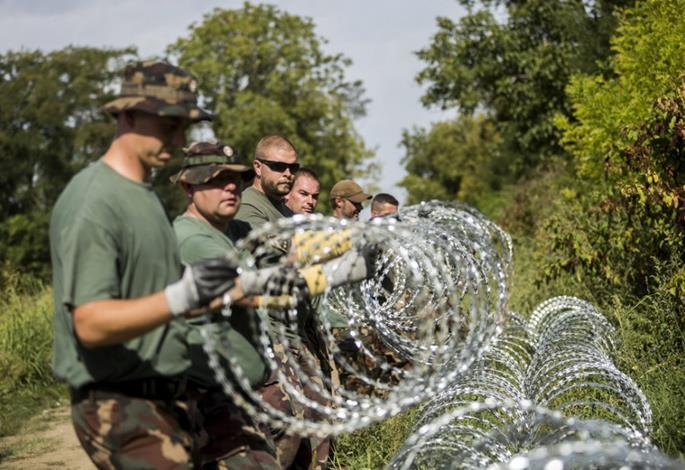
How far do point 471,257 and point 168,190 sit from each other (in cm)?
4865

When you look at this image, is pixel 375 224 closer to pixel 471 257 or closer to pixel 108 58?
pixel 471 257

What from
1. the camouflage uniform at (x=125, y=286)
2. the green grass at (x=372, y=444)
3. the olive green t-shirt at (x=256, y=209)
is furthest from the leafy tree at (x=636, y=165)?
the camouflage uniform at (x=125, y=286)

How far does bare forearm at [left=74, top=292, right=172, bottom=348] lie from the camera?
341cm

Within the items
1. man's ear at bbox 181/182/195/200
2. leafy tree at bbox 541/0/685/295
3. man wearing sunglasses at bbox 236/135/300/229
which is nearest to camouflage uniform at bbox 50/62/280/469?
man's ear at bbox 181/182/195/200

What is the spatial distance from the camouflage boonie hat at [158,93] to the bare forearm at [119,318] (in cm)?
73

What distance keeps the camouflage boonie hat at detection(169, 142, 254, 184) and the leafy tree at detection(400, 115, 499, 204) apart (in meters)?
49.0

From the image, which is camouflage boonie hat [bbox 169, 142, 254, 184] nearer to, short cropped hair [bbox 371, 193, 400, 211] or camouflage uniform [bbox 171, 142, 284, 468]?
camouflage uniform [bbox 171, 142, 284, 468]

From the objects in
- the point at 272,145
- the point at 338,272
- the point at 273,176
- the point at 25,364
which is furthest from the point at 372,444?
the point at 25,364

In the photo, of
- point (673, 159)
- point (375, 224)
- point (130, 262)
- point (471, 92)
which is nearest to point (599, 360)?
point (673, 159)

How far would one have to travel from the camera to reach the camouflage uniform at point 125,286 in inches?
141

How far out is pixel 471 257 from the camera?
540cm

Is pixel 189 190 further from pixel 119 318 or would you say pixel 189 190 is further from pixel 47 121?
pixel 47 121

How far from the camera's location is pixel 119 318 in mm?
3408

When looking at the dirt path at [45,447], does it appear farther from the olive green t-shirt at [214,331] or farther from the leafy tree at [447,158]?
the leafy tree at [447,158]
